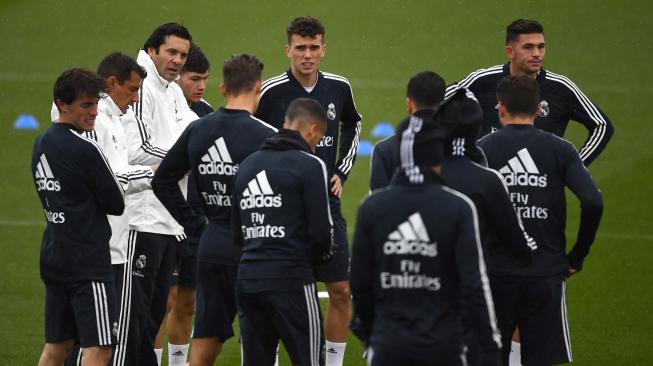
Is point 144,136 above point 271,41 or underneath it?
underneath

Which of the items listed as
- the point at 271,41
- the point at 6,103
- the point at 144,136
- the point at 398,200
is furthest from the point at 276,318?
the point at 271,41

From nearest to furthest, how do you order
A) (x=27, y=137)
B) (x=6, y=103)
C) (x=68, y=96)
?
(x=68, y=96), (x=27, y=137), (x=6, y=103)

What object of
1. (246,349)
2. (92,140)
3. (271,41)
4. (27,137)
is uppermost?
(271,41)

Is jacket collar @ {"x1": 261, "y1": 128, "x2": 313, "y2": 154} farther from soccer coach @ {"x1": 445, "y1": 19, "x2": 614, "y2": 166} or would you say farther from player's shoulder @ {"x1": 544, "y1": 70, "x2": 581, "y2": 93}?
player's shoulder @ {"x1": 544, "y1": 70, "x2": 581, "y2": 93}

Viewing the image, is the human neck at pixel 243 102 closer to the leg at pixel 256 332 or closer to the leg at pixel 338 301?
the leg at pixel 256 332

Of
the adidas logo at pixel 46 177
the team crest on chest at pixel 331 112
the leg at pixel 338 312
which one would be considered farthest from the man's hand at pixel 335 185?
the adidas logo at pixel 46 177

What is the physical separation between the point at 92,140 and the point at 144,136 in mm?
1035

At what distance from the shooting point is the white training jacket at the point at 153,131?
7914 millimetres

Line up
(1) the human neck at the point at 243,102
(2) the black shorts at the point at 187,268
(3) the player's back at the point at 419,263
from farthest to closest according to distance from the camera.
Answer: (2) the black shorts at the point at 187,268 < (1) the human neck at the point at 243,102 < (3) the player's back at the point at 419,263

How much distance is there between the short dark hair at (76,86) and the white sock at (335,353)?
2608 millimetres

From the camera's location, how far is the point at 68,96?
6789 millimetres

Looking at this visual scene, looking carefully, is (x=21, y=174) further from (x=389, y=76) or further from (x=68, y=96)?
(x=68, y=96)

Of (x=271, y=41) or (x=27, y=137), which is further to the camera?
(x=271, y=41)

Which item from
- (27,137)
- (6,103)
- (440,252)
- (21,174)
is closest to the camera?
(440,252)
